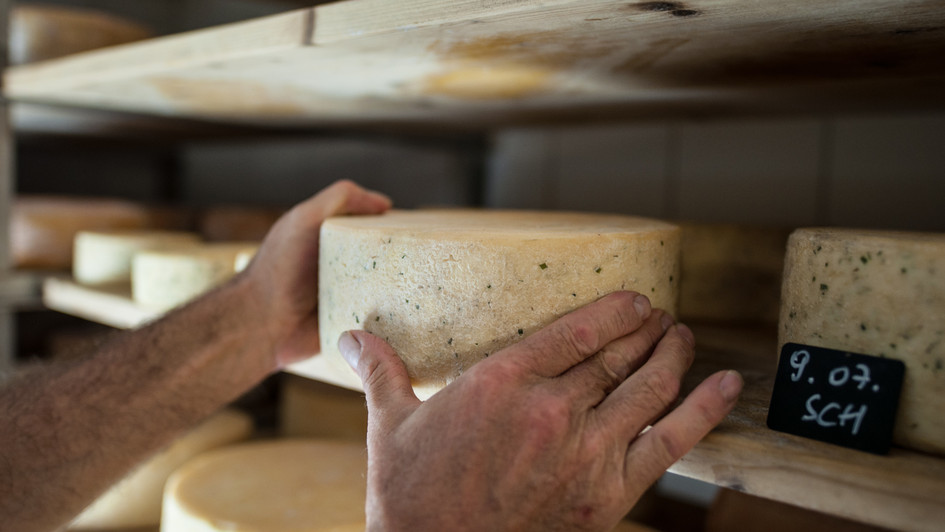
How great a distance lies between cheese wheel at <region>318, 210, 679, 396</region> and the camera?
591 mm

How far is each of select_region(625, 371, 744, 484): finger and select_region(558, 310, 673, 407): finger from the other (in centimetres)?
6

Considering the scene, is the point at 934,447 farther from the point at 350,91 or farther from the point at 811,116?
the point at 811,116

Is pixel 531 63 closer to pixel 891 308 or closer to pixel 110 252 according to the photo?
pixel 891 308

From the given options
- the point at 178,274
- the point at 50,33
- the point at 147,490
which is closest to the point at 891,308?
the point at 178,274

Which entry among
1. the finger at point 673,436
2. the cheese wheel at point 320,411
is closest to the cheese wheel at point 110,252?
the cheese wheel at point 320,411

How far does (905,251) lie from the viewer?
0.51m

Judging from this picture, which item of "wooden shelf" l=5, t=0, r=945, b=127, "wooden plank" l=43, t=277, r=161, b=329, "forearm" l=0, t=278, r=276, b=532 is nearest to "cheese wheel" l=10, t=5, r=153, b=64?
"wooden shelf" l=5, t=0, r=945, b=127

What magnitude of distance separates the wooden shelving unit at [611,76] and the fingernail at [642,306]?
0.11 metres

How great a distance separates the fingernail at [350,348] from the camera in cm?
66

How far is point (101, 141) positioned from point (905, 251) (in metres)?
2.39

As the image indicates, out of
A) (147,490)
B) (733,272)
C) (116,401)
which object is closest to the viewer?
(116,401)

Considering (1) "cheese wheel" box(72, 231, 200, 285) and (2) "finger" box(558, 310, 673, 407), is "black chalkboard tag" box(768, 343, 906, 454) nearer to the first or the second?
(2) "finger" box(558, 310, 673, 407)

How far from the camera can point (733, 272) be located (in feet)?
3.40

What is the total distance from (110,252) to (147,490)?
0.48 m
